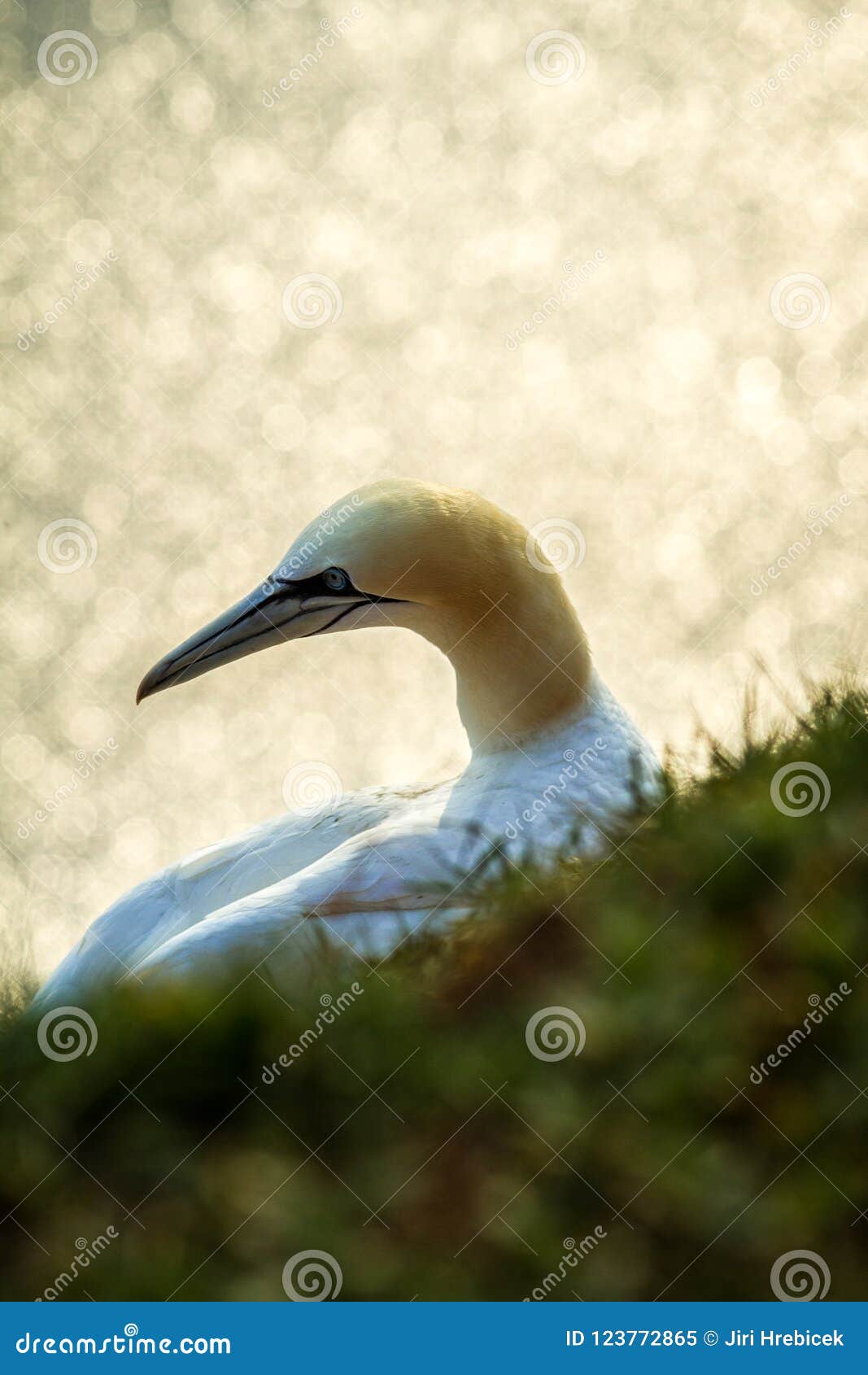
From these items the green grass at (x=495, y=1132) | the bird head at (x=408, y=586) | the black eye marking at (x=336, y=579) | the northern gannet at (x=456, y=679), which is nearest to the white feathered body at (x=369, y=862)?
the northern gannet at (x=456, y=679)

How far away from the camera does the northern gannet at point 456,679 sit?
3.92 meters

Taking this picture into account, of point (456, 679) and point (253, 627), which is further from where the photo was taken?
point (456, 679)

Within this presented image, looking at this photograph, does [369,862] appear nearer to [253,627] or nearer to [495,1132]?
[253,627]

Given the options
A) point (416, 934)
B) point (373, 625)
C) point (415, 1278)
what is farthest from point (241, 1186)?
point (373, 625)

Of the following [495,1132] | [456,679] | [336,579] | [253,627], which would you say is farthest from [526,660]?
[495,1132]

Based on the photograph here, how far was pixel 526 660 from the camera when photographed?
13.7 feet

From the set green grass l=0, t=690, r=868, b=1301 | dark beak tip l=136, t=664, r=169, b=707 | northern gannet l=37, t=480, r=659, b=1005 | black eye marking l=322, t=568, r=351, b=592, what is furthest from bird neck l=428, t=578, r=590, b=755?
green grass l=0, t=690, r=868, b=1301

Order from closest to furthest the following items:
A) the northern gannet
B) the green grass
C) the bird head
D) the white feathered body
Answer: the green grass < the white feathered body < the northern gannet < the bird head

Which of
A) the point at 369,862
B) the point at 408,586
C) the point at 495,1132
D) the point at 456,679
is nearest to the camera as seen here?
the point at 495,1132

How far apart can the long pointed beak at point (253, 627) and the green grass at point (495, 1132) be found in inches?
99.0

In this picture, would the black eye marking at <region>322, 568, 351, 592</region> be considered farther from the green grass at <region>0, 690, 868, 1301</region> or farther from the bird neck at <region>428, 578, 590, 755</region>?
the green grass at <region>0, 690, 868, 1301</region>

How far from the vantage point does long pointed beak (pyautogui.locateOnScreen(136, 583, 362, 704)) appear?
13.9 feet

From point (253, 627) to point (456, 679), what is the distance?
621mm

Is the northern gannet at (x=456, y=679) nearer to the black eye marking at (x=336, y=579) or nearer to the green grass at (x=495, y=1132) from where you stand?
the black eye marking at (x=336, y=579)
